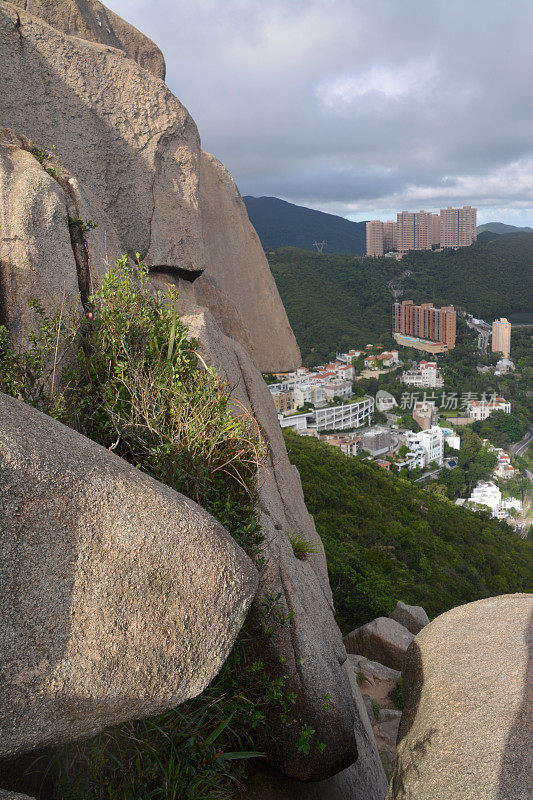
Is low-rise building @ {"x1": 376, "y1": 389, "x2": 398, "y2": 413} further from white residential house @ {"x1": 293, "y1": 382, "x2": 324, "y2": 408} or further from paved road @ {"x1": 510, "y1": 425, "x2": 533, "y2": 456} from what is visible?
paved road @ {"x1": 510, "y1": 425, "x2": 533, "y2": 456}

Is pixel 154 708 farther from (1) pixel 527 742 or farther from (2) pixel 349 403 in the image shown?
(2) pixel 349 403

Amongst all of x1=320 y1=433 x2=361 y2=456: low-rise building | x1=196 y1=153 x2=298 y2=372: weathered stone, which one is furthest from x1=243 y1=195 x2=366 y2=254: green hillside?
x1=196 y1=153 x2=298 y2=372: weathered stone

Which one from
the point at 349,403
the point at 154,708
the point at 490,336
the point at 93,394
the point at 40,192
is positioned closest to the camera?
the point at 154,708

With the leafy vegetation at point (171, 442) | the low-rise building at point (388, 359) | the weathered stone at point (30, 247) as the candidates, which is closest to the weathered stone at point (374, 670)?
the leafy vegetation at point (171, 442)

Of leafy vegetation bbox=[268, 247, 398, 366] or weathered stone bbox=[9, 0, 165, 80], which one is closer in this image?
weathered stone bbox=[9, 0, 165, 80]

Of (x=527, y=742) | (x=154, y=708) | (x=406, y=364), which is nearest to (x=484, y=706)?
(x=527, y=742)

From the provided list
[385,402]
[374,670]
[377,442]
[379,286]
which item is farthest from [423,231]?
[374,670]

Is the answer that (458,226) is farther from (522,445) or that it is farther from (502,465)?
(502,465)
